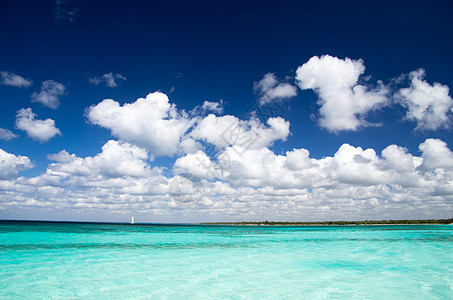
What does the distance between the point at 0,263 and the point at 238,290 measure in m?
12.4

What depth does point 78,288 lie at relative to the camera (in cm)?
953

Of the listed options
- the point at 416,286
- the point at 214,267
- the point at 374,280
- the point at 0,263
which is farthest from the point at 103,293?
the point at 416,286

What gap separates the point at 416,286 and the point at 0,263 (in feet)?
60.0

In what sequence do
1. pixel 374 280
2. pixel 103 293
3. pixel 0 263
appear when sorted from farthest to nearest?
pixel 0 263 < pixel 374 280 < pixel 103 293

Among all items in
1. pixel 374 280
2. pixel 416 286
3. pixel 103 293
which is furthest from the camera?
pixel 374 280

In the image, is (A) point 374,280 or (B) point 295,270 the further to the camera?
(B) point 295,270

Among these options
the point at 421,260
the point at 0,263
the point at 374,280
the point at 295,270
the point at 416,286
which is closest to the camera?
the point at 416,286

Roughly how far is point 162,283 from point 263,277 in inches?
156

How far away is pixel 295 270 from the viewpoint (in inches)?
507

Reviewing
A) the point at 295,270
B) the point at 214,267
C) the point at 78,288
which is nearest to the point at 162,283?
the point at 78,288

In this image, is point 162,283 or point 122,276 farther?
point 122,276

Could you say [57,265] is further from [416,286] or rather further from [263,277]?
[416,286]

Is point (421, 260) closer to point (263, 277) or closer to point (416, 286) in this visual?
point (416, 286)

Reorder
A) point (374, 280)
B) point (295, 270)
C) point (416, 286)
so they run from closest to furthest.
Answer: point (416, 286)
point (374, 280)
point (295, 270)
